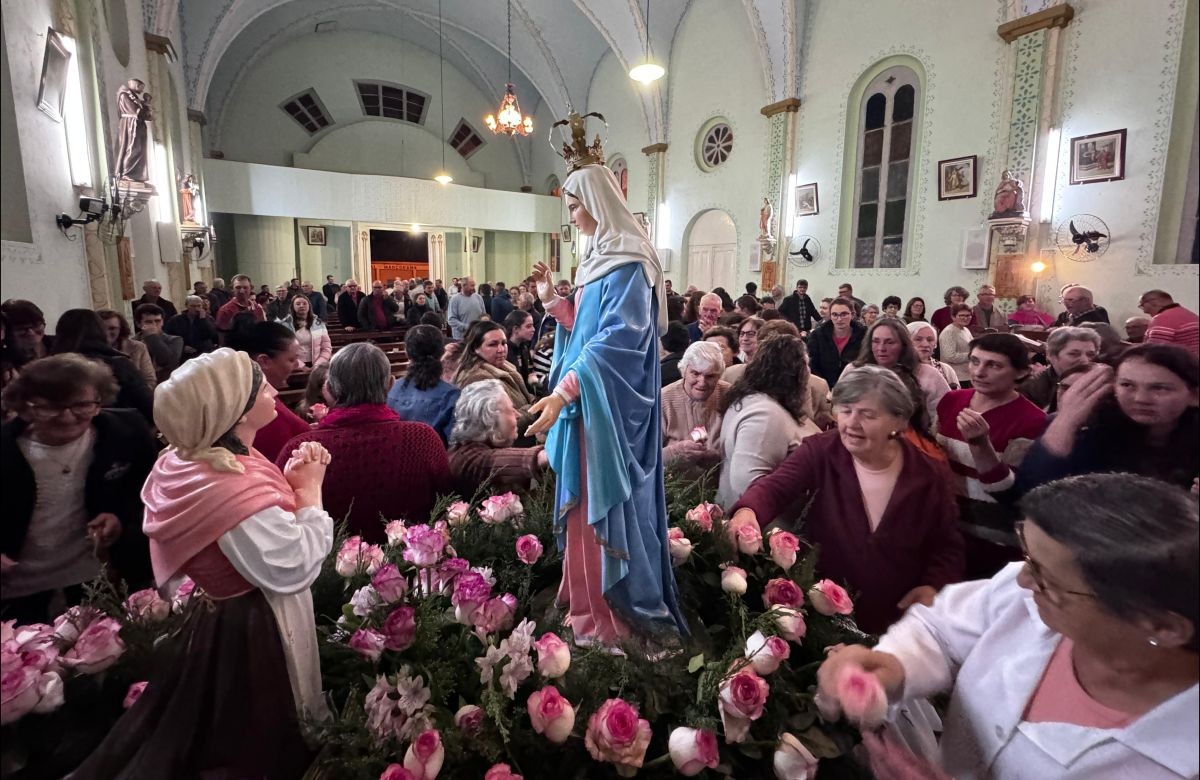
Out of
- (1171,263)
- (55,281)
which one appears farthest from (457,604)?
(1171,263)

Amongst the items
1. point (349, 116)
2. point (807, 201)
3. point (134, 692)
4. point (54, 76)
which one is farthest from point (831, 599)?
point (349, 116)

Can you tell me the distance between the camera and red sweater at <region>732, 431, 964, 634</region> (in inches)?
74.2

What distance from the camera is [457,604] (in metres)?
1.68

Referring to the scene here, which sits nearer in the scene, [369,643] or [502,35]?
[369,643]

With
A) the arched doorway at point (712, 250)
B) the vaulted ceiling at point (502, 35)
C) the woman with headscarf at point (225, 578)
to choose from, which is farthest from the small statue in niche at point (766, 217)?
the woman with headscarf at point (225, 578)

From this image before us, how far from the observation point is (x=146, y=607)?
1455 millimetres

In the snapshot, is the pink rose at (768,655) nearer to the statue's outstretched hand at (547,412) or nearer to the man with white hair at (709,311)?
the statue's outstretched hand at (547,412)

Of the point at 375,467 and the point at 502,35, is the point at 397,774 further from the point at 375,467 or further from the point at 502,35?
the point at 502,35

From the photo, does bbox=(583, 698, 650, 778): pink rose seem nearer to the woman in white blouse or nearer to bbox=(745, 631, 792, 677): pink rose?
bbox=(745, 631, 792, 677): pink rose

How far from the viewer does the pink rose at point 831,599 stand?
1.83 metres

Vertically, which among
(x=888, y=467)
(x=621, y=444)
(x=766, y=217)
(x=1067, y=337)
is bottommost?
(x=888, y=467)

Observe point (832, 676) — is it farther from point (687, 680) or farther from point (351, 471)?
point (351, 471)

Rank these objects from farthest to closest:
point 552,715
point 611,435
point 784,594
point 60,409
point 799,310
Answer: point 799,310, point 784,594, point 611,435, point 552,715, point 60,409

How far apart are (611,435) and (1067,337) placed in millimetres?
1067
